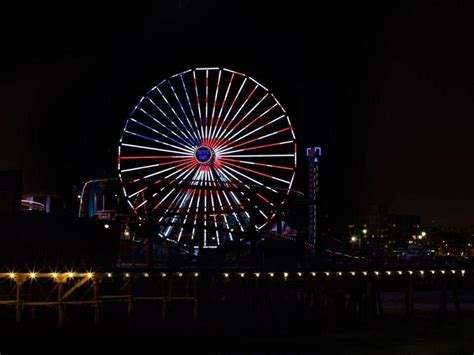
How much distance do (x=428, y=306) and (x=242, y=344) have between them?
82.4 feet

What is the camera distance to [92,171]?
82.3m

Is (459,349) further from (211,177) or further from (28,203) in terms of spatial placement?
(28,203)

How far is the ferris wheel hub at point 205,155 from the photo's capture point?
49.6m

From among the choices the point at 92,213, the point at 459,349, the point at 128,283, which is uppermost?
the point at 92,213

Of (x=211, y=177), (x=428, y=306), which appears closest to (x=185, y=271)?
(x=211, y=177)

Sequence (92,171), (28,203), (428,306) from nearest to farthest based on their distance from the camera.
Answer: (28,203) < (428,306) < (92,171)

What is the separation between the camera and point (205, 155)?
49688 mm

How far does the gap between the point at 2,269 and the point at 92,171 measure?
177 ft

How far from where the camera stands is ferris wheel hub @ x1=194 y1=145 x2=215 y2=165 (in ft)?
163

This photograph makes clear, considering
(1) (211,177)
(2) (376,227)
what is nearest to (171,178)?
(1) (211,177)

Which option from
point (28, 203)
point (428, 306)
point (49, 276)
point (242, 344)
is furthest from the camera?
point (428, 306)

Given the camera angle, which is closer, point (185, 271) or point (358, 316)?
point (185, 271)

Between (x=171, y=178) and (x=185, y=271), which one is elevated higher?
(x=171, y=178)

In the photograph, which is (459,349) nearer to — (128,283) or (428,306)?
(128,283)
